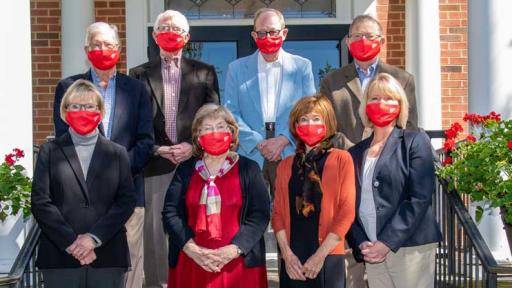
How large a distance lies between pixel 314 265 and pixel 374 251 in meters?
0.35

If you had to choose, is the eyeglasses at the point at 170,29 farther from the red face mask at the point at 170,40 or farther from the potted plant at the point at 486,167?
the potted plant at the point at 486,167

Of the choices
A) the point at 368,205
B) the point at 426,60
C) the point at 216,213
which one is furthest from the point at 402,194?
the point at 426,60

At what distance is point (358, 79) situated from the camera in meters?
5.20

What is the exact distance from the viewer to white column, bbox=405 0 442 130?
8.52 metres

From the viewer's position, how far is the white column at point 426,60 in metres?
8.52

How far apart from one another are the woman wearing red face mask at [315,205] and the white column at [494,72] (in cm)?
198

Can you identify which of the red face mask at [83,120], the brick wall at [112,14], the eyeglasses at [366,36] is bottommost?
the red face mask at [83,120]

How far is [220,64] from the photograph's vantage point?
9.27m

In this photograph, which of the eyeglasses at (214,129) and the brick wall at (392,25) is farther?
the brick wall at (392,25)

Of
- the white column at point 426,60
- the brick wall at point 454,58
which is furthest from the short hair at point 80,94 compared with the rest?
the brick wall at point 454,58

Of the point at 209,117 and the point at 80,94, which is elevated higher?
the point at 80,94

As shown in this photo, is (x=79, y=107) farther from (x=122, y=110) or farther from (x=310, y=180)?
(x=310, y=180)

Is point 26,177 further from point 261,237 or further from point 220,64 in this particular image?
→ point 220,64

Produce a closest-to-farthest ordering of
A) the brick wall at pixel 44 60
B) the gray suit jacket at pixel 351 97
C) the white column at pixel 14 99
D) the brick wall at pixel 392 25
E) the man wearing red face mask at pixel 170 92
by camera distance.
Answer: the gray suit jacket at pixel 351 97
the man wearing red face mask at pixel 170 92
the white column at pixel 14 99
the brick wall at pixel 44 60
the brick wall at pixel 392 25
